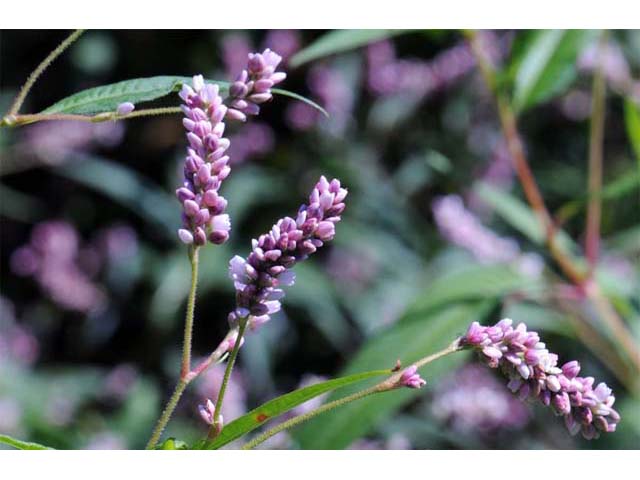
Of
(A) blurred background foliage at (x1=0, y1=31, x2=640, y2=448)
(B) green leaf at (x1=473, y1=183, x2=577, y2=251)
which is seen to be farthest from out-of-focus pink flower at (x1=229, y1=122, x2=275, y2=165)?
(B) green leaf at (x1=473, y1=183, x2=577, y2=251)

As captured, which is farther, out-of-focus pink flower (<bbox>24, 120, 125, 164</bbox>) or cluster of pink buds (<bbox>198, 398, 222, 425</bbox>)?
out-of-focus pink flower (<bbox>24, 120, 125, 164</bbox>)

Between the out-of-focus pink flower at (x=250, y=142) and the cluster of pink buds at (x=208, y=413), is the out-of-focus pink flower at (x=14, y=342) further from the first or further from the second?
the cluster of pink buds at (x=208, y=413)

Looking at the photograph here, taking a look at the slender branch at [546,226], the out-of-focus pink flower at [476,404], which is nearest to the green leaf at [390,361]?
the slender branch at [546,226]

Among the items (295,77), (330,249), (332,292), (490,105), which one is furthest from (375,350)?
(490,105)

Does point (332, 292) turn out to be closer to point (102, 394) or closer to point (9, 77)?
point (102, 394)

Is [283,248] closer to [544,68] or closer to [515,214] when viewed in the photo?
[544,68]

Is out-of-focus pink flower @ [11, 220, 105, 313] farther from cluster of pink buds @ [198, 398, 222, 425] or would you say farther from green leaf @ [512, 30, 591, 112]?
cluster of pink buds @ [198, 398, 222, 425]
